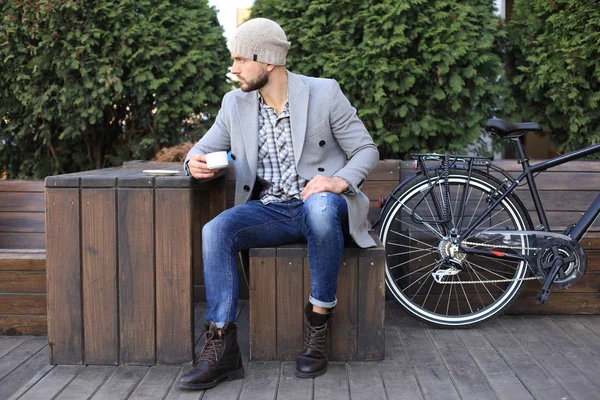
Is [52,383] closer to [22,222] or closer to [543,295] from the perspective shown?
[22,222]

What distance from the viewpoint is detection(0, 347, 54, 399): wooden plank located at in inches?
108

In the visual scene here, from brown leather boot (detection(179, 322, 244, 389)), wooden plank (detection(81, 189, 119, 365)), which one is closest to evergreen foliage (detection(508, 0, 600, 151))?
brown leather boot (detection(179, 322, 244, 389))

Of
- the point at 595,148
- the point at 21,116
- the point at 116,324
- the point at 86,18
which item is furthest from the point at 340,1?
the point at 116,324

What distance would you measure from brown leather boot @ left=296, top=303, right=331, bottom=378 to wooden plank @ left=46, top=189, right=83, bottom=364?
88cm

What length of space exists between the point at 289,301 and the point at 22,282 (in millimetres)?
1214

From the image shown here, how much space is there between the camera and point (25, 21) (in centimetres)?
464

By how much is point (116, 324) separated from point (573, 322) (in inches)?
81.8

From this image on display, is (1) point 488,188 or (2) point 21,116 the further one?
(2) point 21,116

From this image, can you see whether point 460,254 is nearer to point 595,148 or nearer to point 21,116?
point 595,148

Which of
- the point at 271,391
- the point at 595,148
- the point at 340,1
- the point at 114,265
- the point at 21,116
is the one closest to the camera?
the point at 271,391

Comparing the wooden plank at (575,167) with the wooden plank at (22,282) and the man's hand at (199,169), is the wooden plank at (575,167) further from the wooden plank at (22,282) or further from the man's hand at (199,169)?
the wooden plank at (22,282)

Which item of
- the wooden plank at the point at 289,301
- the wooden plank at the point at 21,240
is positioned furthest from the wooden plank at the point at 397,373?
the wooden plank at the point at 21,240

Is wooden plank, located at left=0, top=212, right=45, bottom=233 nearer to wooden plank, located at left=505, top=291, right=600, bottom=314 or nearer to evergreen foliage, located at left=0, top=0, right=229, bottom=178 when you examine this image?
evergreen foliage, located at left=0, top=0, right=229, bottom=178

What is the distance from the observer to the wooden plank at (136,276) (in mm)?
2924
